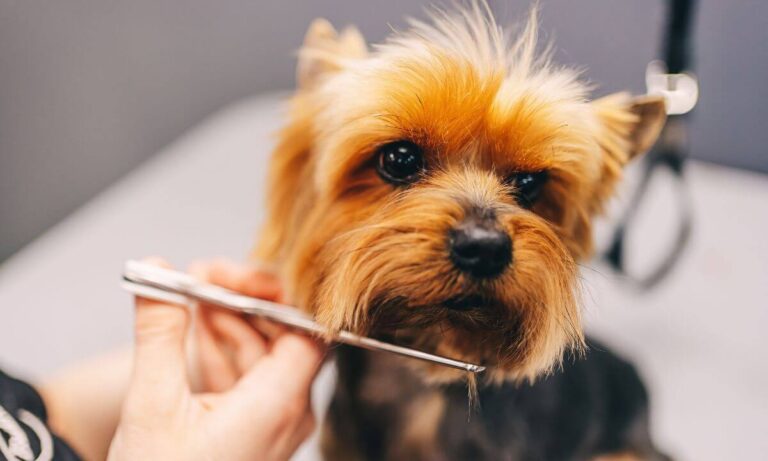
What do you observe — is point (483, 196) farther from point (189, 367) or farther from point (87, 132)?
point (87, 132)

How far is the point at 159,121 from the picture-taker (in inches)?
67.6

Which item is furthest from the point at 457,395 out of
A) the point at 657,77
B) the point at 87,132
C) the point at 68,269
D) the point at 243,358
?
the point at 87,132

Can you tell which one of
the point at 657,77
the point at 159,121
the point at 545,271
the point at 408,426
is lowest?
A: the point at 408,426

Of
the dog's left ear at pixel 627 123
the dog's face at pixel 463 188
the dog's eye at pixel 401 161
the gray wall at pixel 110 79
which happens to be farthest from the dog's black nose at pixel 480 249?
the gray wall at pixel 110 79

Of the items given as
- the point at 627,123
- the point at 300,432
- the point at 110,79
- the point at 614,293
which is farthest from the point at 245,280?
the point at 110,79

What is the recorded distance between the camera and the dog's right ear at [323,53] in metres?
0.77

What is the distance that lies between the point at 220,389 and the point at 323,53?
0.42m

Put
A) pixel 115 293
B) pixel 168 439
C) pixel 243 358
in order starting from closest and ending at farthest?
1. pixel 168 439
2. pixel 243 358
3. pixel 115 293

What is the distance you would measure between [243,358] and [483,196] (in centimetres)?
34

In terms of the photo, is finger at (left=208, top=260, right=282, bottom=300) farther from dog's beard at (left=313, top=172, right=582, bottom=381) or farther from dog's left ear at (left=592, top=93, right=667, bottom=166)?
dog's left ear at (left=592, top=93, right=667, bottom=166)

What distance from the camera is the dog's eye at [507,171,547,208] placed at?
0.67m

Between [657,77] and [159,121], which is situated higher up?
[657,77]

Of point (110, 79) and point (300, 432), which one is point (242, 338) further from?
point (110, 79)

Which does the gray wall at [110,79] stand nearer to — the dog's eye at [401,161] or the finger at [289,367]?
the dog's eye at [401,161]
